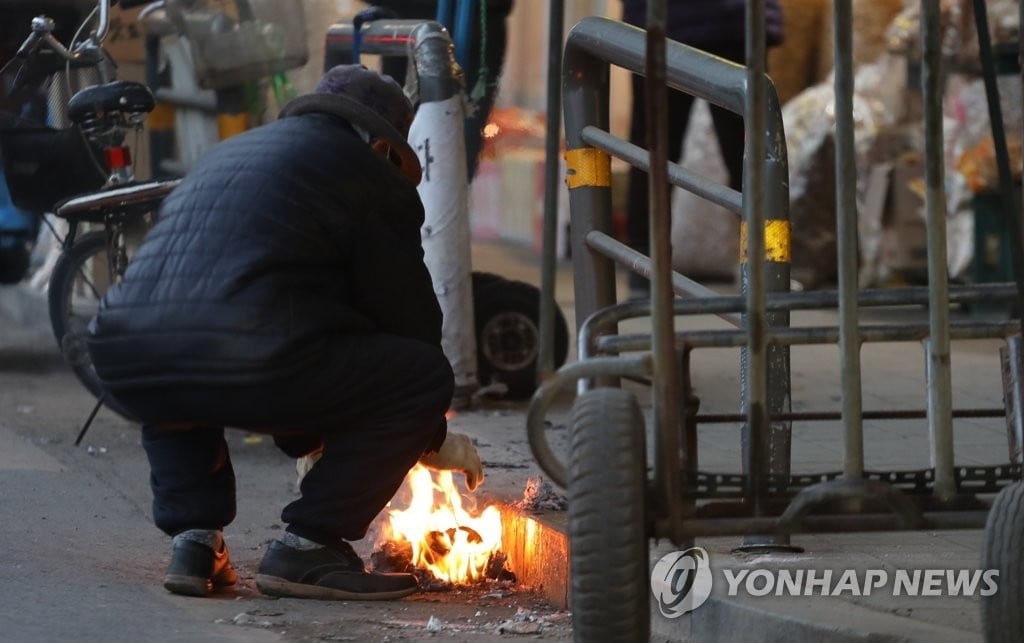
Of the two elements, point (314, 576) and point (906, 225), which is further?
point (906, 225)

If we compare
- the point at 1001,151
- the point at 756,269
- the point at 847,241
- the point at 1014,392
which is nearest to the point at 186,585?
the point at 756,269

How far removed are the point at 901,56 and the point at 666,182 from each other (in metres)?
5.45

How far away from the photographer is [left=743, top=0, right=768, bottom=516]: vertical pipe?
2967 mm

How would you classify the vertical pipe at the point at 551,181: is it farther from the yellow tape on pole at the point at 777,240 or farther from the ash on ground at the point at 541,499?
the ash on ground at the point at 541,499

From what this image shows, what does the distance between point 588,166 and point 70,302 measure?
8.51ft

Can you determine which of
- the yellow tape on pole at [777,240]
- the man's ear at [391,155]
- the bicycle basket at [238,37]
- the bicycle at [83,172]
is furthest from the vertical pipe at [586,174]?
the bicycle basket at [238,37]

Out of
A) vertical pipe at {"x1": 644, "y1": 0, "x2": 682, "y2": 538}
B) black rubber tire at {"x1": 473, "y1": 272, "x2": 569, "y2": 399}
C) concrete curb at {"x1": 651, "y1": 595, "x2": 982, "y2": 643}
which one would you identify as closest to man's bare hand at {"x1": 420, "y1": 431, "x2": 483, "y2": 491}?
concrete curb at {"x1": 651, "y1": 595, "x2": 982, "y2": 643}

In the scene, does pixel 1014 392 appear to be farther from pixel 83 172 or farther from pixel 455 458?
pixel 83 172

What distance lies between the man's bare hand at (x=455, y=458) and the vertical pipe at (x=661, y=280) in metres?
1.19

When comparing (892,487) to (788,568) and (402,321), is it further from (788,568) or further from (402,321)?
(402,321)

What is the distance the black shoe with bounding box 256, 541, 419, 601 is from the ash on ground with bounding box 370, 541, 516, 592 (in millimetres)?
297

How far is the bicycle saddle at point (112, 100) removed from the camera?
572 centimetres

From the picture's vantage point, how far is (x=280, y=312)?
3.64m

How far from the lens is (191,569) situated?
12.6 ft
